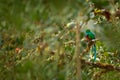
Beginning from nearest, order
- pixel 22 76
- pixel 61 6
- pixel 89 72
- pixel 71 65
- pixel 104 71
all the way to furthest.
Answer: pixel 61 6, pixel 22 76, pixel 71 65, pixel 104 71, pixel 89 72

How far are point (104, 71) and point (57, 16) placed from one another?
121 centimetres

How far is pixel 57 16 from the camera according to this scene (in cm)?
42

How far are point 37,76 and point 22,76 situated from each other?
0.05m

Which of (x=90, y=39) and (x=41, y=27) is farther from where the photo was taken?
(x=90, y=39)

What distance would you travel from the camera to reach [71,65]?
867mm

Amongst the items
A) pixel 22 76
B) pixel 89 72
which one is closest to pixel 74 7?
pixel 22 76

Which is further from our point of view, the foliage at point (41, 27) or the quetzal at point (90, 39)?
the quetzal at point (90, 39)

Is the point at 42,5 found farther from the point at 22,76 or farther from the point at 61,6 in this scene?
the point at 22,76

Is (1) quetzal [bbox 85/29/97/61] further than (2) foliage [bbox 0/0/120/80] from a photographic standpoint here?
Yes

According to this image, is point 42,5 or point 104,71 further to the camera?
point 104,71

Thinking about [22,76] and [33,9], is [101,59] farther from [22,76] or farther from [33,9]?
[33,9]

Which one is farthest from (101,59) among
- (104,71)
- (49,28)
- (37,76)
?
(49,28)

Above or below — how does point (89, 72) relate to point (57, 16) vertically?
below

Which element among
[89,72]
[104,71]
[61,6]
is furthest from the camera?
[89,72]
